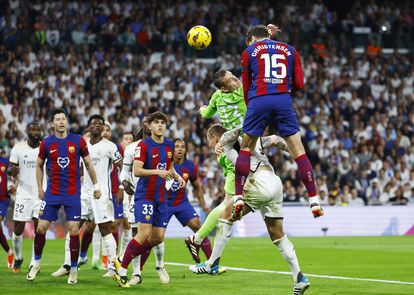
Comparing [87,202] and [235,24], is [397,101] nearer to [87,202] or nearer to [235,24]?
[235,24]

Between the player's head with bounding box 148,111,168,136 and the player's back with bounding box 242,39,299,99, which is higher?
the player's back with bounding box 242,39,299,99

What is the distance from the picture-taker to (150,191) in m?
13.3

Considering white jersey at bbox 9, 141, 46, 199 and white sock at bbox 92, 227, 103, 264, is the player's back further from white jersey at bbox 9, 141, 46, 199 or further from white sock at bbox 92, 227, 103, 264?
white jersey at bbox 9, 141, 46, 199

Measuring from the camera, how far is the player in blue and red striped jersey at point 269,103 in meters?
11.0

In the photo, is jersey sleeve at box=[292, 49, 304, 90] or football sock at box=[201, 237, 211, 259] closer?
jersey sleeve at box=[292, 49, 304, 90]

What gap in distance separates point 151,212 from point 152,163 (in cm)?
69

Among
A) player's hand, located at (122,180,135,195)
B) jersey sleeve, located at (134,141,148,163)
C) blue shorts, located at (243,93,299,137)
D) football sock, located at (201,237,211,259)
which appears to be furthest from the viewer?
football sock, located at (201,237,211,259)

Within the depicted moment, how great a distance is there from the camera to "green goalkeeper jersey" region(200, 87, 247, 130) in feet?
43.9

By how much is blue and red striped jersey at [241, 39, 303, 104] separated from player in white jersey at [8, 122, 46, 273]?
647 centimetres

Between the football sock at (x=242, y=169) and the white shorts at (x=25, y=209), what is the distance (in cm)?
718

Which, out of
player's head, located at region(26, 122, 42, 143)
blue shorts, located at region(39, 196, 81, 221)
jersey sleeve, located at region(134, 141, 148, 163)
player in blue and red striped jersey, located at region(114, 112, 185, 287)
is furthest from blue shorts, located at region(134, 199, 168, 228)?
player's head, located at region(26, 122, 42, 143)

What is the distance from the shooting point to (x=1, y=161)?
17.7 m

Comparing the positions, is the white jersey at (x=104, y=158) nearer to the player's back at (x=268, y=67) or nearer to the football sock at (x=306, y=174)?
the player's back at (x=268, y=67)

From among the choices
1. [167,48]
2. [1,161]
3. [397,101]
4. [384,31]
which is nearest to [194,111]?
[167,48]
